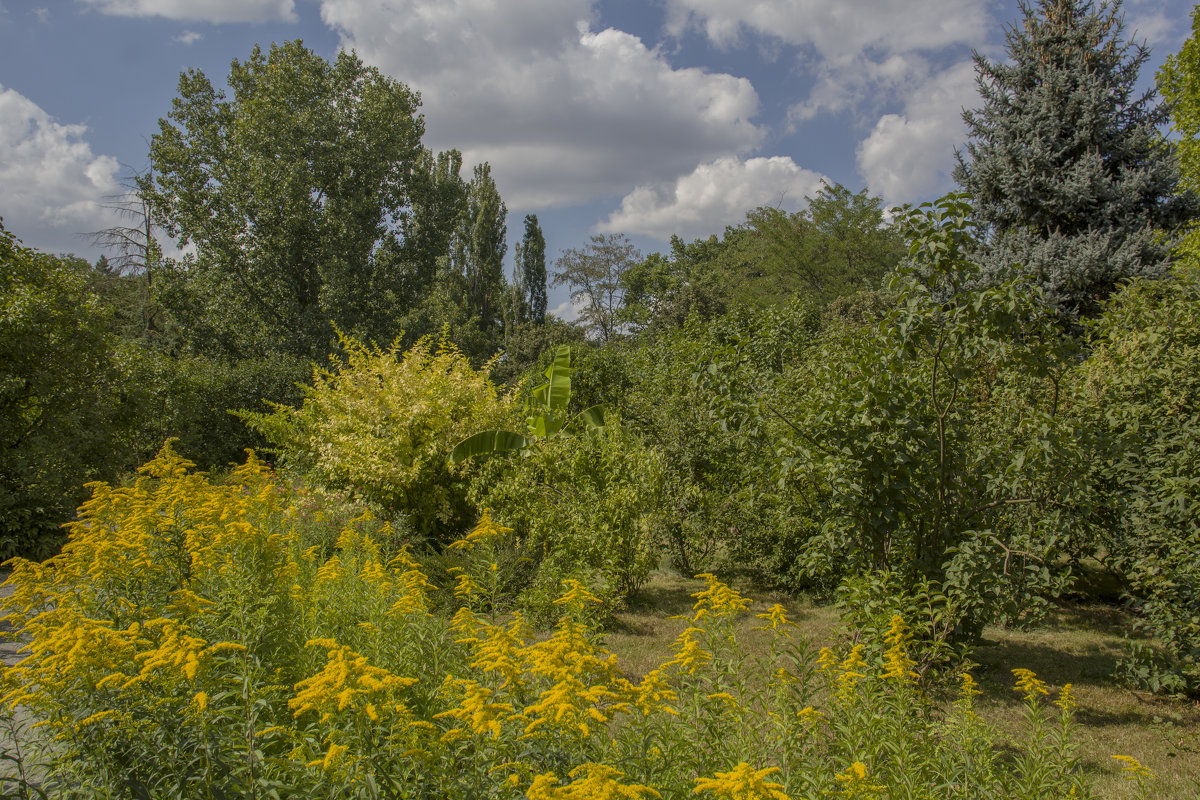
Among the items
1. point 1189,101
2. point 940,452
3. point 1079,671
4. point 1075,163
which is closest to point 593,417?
point 940,452

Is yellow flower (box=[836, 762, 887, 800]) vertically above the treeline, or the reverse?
the treeline

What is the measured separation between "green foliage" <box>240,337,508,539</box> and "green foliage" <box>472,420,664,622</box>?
85 centimetres

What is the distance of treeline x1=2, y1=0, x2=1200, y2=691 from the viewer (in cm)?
478

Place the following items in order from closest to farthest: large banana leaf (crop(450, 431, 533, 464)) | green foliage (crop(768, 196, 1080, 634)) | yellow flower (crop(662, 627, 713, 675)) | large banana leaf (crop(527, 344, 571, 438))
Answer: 1. yellow flower (crop(662, 627, 713, 675))
2. green foliage (crop(768, 196, 1080, 634))
3. large banana leaf (crop(450, 431, 533, 464))
4. large banana leaf (crop(527, 344, 571, 438))

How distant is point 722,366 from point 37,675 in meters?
4.42

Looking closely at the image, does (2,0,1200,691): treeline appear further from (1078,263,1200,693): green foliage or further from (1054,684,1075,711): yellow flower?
(1054,684,1075,711): yellow flower

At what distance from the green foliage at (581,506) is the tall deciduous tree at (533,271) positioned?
29.7 metres

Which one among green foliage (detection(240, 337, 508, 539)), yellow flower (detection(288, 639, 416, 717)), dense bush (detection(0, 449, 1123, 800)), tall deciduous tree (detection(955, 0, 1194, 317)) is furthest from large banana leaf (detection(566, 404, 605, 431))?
tall deciduous tree (detection(955, 0, 1194, 317))

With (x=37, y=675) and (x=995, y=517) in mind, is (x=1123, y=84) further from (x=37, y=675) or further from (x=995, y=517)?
(x=37, y=675)

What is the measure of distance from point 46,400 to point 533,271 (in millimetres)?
29795

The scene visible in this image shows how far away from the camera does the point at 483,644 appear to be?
259cm

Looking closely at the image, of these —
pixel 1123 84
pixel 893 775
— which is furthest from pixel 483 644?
pixel 1123 84

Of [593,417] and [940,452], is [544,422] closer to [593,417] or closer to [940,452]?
[593,417]

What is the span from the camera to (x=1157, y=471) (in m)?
4.88
